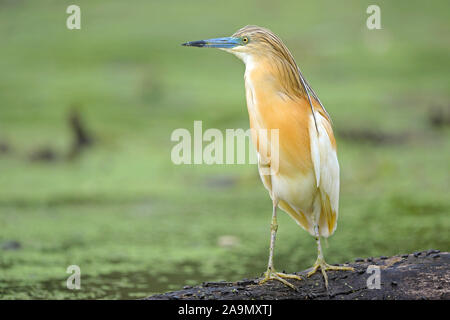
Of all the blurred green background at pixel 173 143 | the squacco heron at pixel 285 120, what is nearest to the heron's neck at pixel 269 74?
the squacco heron at pixel 285 120

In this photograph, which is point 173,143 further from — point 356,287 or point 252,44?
point 356,287

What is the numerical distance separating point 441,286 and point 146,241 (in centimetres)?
318

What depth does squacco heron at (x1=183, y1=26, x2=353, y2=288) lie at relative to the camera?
3.37 m

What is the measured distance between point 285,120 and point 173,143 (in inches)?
219

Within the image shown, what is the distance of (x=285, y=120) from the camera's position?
11.1 ft

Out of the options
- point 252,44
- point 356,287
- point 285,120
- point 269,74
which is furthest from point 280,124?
point 356,287

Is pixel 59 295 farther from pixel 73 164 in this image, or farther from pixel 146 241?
pixel 73 164

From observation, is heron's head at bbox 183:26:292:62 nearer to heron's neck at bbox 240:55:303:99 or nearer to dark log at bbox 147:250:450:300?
heron's neck at bbox 240:55:303:99

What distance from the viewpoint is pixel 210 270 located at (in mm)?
→ 5164

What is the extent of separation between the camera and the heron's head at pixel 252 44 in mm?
3371

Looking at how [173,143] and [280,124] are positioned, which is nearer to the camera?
[280,124]

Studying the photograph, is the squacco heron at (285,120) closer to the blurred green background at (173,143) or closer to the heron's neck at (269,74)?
the heron's neck at (269,74)

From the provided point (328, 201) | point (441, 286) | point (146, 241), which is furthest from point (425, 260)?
point (146, 241)

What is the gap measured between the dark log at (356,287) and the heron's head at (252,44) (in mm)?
1049
